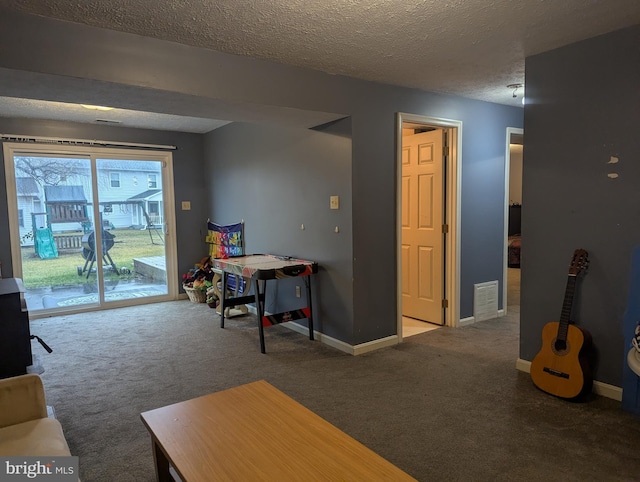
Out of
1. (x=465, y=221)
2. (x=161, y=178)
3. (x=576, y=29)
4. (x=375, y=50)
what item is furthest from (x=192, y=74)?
(x=161, y=178)

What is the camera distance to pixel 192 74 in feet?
8.59

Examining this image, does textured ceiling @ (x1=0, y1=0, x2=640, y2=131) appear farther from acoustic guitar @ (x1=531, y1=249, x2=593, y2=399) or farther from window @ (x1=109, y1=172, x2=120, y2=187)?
window @ (x1=109, y1=172, x2=120, y2=187)

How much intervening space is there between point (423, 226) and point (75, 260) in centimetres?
421

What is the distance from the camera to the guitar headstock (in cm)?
268

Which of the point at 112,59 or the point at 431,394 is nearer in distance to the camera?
the point at 112,59

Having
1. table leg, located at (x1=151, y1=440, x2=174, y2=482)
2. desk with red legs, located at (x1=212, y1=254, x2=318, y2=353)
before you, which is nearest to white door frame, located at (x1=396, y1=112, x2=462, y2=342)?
desk with red legs, located at (x1=212, y1=254, x2=318, y2=353)

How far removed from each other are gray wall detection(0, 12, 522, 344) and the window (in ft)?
8.98

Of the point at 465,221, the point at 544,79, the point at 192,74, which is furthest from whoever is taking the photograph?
the point at 465,221

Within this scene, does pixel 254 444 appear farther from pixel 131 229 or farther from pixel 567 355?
pixel 131 229

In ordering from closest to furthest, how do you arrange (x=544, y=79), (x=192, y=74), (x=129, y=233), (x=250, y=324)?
1. (x=192, y=74)
2. (x=544, y=79)
3. (x=250, y=324)
4. (x=129, y=233)

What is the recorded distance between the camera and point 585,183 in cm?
271

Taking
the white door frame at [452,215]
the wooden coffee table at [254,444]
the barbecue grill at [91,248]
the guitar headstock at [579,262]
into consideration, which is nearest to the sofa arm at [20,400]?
the wooden coffee table at [254,444]

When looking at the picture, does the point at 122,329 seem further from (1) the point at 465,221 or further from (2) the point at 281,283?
(1) the point at 465,221

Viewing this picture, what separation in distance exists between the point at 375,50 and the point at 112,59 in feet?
5.26
